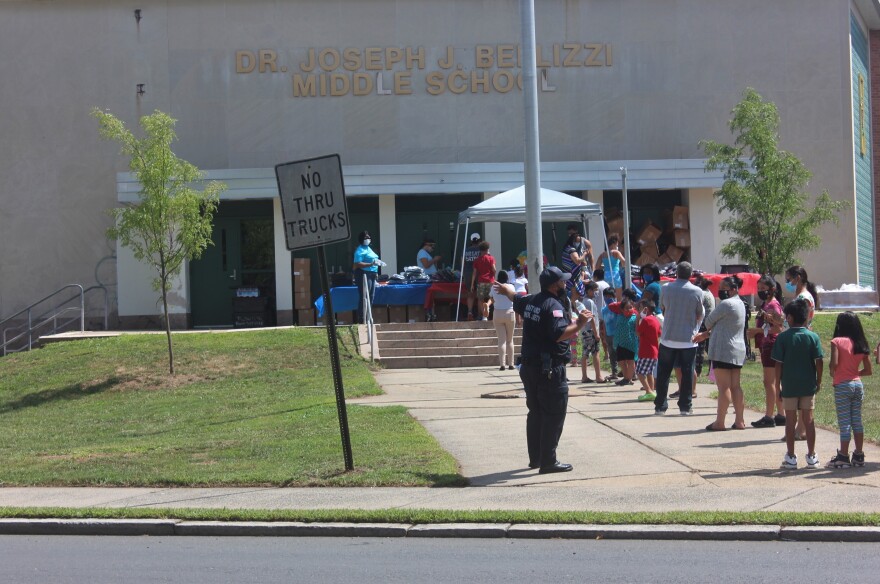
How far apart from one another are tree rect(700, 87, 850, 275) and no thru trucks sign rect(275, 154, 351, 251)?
1487 centimetres

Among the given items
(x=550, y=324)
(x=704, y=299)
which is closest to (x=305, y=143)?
(x=704, y=299)

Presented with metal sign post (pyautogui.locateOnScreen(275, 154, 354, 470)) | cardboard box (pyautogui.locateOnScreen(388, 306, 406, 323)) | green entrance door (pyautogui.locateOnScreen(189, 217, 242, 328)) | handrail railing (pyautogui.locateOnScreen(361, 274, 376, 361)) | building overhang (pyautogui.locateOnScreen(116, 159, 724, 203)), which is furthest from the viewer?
green entrance door (pyautogui.locateOnScreen(189, 217, 242, 328))

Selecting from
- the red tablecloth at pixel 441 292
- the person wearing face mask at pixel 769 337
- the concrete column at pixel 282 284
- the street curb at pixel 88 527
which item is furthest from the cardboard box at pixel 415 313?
the street curb at pixel 88 527

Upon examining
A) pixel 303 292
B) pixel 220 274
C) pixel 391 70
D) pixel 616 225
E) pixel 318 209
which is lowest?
pixel 303 292

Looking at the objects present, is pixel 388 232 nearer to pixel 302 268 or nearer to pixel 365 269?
pixel 302 268

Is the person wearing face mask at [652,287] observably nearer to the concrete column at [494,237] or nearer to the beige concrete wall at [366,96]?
the concrete column at [494,237]

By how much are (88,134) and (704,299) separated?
767 inches

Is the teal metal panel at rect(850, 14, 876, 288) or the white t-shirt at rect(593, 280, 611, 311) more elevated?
the teal metal panel at rect(850, 14, 876, 288)

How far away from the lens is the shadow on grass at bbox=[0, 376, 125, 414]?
18516 millimetres

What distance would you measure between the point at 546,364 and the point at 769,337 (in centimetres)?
350

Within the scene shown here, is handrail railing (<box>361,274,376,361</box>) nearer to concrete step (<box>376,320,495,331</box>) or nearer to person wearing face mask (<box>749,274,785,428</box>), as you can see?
concrete step (<box>376,320,495,331</box>)

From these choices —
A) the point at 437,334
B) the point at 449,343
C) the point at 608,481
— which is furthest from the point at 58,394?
the point at 608,481

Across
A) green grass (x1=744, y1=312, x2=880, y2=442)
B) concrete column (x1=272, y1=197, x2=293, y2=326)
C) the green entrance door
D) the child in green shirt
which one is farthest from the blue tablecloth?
the child in green shirt

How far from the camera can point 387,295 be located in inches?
931
